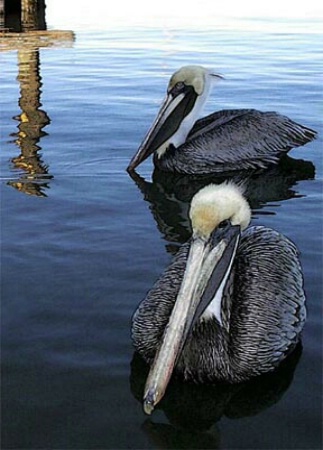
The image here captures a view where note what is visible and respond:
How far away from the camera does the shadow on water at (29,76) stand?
21.4 feet

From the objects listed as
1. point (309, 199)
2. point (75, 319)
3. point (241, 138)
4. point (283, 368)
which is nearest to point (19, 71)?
point (241, 138)

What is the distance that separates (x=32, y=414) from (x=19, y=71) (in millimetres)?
7734

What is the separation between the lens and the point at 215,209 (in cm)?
353

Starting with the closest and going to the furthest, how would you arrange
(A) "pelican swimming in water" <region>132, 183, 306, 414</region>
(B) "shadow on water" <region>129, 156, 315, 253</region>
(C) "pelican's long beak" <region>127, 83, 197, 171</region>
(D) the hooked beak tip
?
(D) the hooked beak tip < (A) "pelican swimming in water" <region>132, 183, 306, 414</region> < (B) "shadow on water" <region>129, 156, 315, 253</region> < (C) "pelican's long beak" <region>127, 83, 197, 171</region>

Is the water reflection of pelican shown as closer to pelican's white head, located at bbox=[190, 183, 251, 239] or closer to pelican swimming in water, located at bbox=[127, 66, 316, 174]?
pelican's white head, located at bbox=[190, 183, 251, 239]

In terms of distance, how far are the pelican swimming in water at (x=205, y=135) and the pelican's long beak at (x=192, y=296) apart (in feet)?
10.6

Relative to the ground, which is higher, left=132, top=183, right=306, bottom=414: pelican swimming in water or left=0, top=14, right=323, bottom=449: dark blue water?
left=132, top=183, right=306, bottom=414: pelican swimming in water

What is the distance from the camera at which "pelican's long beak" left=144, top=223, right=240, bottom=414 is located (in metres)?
3.26

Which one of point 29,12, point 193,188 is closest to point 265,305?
point 193,188

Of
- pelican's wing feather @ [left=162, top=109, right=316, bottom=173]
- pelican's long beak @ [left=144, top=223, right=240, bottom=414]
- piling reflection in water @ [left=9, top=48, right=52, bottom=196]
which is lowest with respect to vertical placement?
piling reflection in water @ [left=9, top=48, right=52, bottom=196]

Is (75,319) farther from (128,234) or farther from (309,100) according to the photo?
(309,100)

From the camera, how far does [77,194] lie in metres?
6.16

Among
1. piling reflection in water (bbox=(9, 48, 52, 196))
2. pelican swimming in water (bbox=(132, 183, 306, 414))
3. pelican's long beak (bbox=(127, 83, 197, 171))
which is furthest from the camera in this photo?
pelican's long beak (bbox=(127, 83, 197, 171))

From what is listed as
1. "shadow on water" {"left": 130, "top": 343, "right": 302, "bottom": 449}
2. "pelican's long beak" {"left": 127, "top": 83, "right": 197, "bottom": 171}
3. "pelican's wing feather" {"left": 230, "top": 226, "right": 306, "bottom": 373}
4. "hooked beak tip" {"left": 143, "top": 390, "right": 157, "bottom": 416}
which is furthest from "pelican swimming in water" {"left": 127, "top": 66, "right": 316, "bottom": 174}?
"hooked beak tip" {"left": 143, "top": 390, "right": 157, "bottom": 416}
